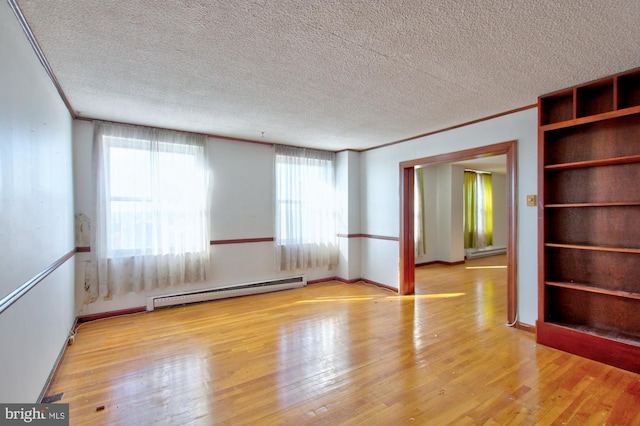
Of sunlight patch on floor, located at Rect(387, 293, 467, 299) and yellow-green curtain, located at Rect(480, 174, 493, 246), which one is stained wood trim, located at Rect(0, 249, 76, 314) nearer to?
sunlight patch on floor, located at Rect(387, 293, 467, 299)

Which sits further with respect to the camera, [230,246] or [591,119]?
[230,246]

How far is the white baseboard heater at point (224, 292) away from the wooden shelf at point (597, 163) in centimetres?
371

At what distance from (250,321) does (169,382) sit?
1.30 m

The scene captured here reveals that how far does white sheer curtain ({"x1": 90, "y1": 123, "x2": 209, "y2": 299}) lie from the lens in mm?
3600

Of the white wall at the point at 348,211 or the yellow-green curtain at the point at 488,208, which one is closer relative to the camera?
the white wall at the point at 348,211

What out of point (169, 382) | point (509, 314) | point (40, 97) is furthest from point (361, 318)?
point (40, 97)

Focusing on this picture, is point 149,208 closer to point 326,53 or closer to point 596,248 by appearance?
point 326,53

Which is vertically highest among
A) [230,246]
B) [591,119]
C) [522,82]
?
[522,82]

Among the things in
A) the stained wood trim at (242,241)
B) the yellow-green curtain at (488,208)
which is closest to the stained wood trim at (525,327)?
the stained wood trim at (242,241)

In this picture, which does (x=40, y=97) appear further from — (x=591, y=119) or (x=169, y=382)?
(x=591, y=119)

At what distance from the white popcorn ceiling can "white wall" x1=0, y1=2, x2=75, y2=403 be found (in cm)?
28

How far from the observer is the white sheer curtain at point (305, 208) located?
4.89 meters

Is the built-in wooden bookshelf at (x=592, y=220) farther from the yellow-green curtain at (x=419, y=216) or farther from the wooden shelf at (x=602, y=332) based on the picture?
the yellow-green curtain at (x=419, y=216)

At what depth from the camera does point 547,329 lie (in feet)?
9.29
